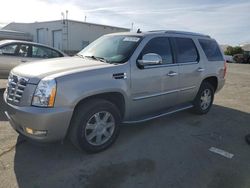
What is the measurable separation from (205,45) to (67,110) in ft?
13.5

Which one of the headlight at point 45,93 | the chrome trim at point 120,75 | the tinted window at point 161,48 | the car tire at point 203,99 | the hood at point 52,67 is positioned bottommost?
the car tire at point 203,99

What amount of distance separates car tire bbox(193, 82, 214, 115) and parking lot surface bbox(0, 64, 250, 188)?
2.89 feet

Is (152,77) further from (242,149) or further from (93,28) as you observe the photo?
(93,28)

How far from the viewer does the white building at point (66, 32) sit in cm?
3148

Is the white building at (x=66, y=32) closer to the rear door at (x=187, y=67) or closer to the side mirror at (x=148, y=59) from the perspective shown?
the rear door at (x=187, y=67)

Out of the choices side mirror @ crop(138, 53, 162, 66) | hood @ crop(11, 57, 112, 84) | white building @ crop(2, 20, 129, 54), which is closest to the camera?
hood @ crop(11, 57, 112, 84)

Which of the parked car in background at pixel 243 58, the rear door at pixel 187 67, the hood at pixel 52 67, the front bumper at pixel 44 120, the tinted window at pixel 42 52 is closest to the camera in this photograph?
the front bumper at pixel 44 120

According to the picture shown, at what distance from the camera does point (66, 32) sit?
31.3 meters

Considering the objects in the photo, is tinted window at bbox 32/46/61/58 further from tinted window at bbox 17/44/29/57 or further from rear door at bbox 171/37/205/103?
rear door at bbox 171/37/205/103

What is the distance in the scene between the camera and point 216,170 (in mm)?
3795

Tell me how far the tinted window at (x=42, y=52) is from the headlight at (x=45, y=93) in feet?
18.1

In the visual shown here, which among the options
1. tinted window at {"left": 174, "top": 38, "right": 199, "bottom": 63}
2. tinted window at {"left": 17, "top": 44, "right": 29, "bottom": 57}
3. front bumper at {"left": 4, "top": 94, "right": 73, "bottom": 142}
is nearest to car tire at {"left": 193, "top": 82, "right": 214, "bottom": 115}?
tinted window at {"left": 174, "top": 38, "right": 199, "bottom": 63}

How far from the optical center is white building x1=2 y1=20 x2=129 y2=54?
31.5 metres

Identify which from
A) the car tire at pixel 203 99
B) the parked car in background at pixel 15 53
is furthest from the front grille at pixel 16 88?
the parked car in background at pixel 15 53
